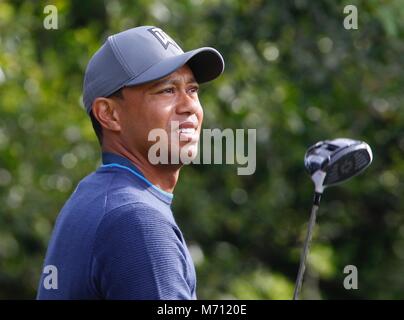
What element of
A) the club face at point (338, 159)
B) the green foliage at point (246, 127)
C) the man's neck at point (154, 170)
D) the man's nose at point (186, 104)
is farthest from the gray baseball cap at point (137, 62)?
the green foliage at point (246, 127)

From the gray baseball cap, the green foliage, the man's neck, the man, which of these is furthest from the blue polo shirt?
the green foliage

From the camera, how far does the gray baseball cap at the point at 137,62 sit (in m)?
3.35

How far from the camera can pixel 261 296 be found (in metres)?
9.34

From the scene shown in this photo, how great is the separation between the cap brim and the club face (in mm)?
430

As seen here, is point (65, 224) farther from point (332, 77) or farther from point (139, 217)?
point (332, 77)

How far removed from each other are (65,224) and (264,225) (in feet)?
24.1

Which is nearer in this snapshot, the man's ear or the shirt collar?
the shirt collar

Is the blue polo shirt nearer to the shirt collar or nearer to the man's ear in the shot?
the shirt collar

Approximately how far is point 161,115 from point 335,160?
66 cm

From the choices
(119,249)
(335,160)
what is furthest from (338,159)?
(119,249)

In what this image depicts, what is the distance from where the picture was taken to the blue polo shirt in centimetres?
297

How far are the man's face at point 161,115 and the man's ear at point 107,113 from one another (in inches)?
0.9

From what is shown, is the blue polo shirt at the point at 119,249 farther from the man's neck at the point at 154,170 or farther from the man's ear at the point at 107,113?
the man's ear at the point at 107,113
